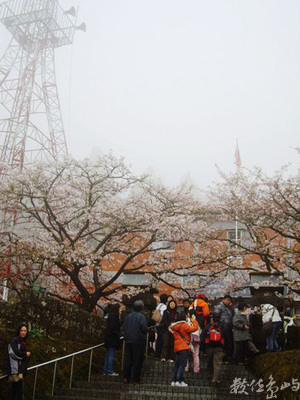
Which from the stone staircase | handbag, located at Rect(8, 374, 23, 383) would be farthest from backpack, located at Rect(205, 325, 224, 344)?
handbag, located at Rect(8, 374, 23, 383)

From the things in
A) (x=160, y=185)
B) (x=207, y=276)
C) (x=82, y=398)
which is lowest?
(x=82, y=398)

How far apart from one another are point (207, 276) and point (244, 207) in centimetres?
331

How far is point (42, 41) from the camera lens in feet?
103

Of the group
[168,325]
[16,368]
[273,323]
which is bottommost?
[16,368]

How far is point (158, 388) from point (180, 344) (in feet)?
3.33

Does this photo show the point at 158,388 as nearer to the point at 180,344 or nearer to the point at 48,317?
the point at 180,344

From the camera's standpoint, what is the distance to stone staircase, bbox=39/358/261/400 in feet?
27.7

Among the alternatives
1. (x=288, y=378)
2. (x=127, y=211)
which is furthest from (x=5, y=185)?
(x=288, y=378)

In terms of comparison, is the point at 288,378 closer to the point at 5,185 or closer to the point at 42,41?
the point at 5,185

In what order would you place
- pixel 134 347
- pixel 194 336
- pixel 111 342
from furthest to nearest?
pixel 194 336 < pixel 111 342 < pixel 134 347

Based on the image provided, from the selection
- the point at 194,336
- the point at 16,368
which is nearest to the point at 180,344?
the point at 194,336

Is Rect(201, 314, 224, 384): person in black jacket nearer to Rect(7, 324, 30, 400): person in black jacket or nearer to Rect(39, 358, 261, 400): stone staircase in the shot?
Rect(39, 358, 261, 400): stone staircase

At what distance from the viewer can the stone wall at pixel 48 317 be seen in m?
10.4

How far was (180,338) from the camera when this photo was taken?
948 centimetres
